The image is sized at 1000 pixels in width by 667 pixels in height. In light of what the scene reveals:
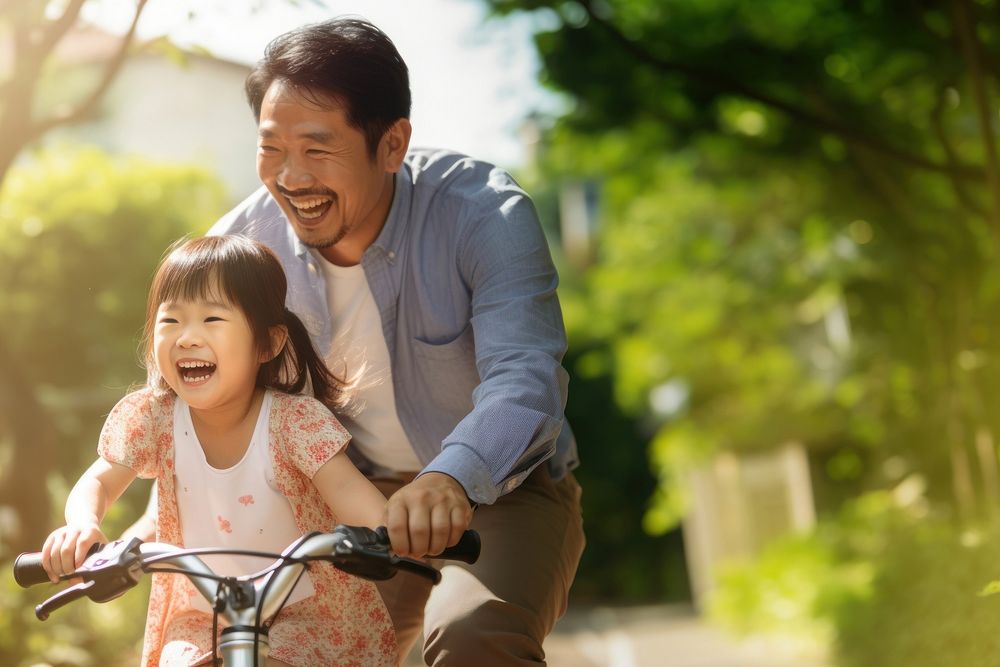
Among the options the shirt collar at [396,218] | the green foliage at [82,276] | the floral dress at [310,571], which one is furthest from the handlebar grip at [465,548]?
the green foliage at [82,276]

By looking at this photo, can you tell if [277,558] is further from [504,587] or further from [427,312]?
[427,312]

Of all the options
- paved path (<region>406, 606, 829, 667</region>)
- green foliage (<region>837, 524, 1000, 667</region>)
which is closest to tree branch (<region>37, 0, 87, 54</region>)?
green foliage (<region>837, 524, 1000, 667</region>)

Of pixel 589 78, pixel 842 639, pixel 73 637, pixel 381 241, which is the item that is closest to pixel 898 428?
pixel 842 639

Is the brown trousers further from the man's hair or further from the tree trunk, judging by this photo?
the tree trunk

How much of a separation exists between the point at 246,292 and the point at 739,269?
10616 mm

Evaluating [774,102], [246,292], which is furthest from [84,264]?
[246,292]

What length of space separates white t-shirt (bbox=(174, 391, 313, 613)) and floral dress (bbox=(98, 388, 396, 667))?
0.06 feet

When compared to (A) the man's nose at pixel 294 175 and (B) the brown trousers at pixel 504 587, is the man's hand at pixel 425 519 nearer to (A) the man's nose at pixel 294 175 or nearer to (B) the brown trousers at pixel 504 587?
(B) the brown trousers at pixel 504 587

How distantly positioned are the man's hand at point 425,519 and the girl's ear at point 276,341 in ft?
1.64

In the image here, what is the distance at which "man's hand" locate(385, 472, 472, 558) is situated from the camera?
223 cm

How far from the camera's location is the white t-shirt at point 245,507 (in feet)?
8.68

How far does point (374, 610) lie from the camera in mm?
2719

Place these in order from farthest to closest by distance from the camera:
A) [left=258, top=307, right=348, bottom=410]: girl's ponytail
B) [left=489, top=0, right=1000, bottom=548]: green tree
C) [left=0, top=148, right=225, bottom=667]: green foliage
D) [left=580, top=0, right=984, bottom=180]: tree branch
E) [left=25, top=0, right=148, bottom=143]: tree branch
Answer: [left=0, top=148, right=225, bottom=667]: green foliage < [left=489, top=0, right=1000, bottom=548]: green tree < [left=580, top=0, right=984, bottom=180]: tree branch < [left=25, top=0, right=148, bottom=143]: tree branch < [left=258, top=307, right=348, bottom=410]: girl's ponytail

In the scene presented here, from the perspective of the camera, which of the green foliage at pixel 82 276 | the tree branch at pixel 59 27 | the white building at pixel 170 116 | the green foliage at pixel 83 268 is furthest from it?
the white building at pixel 170 116
